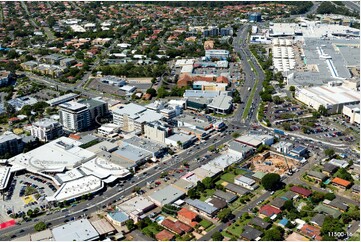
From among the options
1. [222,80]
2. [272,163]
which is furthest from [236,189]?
[222,80]

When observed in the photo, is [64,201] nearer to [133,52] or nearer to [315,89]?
[315,89]

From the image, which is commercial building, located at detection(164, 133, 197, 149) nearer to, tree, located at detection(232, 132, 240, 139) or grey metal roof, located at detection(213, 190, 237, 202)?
tree, located at detection(232, 132, 240, 139)

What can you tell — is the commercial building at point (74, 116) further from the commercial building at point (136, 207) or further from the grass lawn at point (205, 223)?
the grass lawn at point (205, 223)

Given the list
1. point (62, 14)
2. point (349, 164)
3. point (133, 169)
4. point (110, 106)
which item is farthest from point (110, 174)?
point (62, 14)

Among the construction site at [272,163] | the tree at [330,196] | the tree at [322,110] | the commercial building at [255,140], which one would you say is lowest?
the construction site at [272,163]

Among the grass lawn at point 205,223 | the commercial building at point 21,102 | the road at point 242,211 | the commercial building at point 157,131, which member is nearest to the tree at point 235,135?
the commercial building at point 157,131
